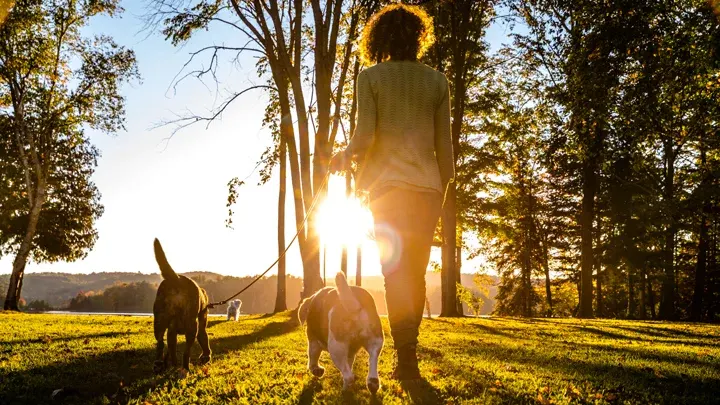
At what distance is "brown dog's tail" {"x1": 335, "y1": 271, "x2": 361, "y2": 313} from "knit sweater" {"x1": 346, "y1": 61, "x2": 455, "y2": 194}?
834 mm

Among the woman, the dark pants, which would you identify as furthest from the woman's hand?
the dark pants

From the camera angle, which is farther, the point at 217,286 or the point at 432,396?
the point at 217,286

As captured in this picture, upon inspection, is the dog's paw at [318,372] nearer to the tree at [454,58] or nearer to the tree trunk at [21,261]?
the tree at [454,58]

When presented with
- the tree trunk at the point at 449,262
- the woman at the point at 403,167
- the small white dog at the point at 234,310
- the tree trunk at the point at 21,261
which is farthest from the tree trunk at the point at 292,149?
the tree trunk at the point at 21,261

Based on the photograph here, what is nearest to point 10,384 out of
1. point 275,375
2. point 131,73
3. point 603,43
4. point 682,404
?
point 275,375

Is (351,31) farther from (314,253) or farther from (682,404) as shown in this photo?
(682,404)

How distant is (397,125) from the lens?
4355 millimetres

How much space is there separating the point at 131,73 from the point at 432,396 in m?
28.2

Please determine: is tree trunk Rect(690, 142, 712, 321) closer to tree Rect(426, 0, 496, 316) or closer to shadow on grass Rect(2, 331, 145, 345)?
tree Rect(426, 0, 496, 316)

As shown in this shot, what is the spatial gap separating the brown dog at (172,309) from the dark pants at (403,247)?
2.26 meters

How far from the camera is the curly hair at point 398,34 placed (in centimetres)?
456

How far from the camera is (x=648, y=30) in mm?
10891

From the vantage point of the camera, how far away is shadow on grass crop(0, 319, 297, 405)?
4277mm

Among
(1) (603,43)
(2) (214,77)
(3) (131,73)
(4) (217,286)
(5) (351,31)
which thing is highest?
(3) (131,73)
